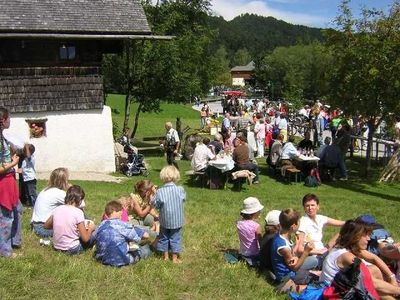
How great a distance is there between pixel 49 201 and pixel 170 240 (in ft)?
6.42

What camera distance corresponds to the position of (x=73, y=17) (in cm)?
1630

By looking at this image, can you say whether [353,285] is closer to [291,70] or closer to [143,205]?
[143,205]

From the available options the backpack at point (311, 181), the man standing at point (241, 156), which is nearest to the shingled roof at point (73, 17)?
the man standing at point (241, 156)

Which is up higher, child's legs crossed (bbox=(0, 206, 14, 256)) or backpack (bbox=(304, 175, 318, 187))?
child's legs crossed (bbox=(0, 206, 14, 256))

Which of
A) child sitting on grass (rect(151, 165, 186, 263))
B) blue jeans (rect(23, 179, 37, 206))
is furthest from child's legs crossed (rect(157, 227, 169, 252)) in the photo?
blue jeans (rect(23, 179, 37, 206))

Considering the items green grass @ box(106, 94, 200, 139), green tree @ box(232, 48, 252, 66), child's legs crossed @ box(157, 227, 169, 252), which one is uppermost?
green tree @ box(232, 48, 252, 66)

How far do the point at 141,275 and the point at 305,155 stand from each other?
1003 cm

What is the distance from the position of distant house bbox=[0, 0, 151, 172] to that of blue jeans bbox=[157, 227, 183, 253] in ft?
31.4

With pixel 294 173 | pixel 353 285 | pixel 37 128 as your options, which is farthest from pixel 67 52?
pixel 353 285

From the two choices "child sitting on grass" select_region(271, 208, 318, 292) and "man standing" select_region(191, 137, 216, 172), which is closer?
"child sitting on grass" select_region(271, 208, 318, 292)

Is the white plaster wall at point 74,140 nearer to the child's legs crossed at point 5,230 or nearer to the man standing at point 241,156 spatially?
the man standing at point 241,156

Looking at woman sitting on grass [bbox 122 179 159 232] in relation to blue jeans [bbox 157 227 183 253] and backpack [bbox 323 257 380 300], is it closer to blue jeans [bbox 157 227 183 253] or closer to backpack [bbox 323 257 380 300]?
blue jeans [bbox 157 227 183 253]

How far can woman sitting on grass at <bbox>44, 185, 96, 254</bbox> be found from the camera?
7086 mm

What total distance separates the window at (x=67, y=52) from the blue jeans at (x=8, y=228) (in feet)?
33.1
